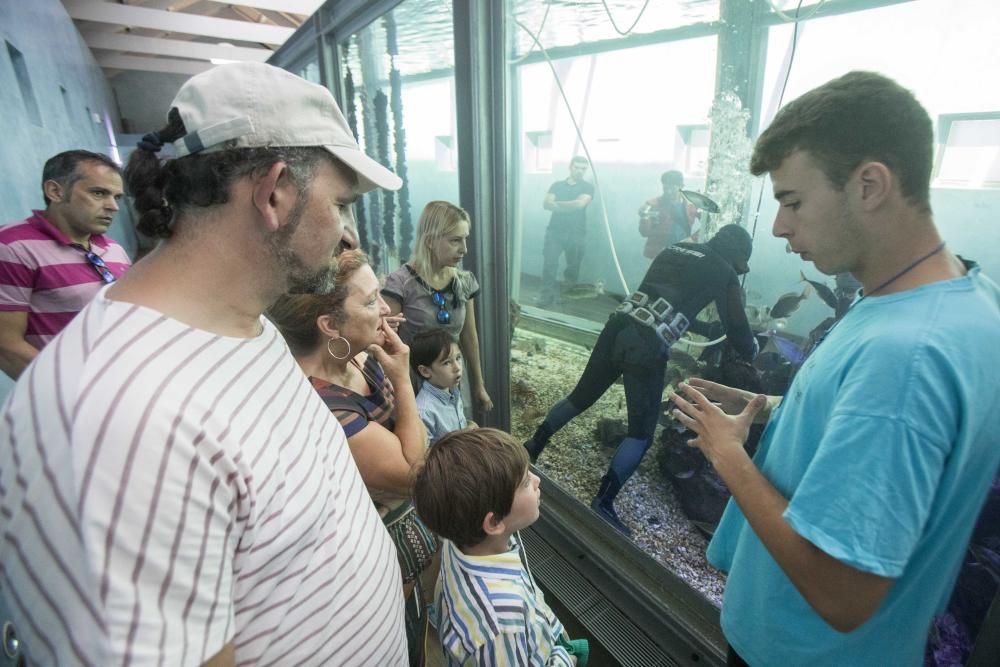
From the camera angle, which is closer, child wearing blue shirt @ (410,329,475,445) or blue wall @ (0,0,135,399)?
child wearing blue shirt @ (410,329,475,445)

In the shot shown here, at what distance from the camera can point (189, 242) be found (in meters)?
0.70

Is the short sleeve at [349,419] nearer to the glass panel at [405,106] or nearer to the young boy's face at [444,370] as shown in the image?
Answer: the young boy's face at [444,370]

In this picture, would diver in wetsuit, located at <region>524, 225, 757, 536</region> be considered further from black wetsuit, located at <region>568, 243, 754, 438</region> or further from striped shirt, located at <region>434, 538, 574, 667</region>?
striped shirt, located at <region>434, 538, 574, 667</region>

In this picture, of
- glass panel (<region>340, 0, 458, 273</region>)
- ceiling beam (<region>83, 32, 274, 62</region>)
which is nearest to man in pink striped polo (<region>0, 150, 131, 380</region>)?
glass panel (<region>340, 0, 458, 273</region>)

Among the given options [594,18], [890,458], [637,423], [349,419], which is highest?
[594,18]

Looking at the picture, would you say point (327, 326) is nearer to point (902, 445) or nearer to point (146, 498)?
point (146, 498)

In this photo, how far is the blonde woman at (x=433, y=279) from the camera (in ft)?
8.21

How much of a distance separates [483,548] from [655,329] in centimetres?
142

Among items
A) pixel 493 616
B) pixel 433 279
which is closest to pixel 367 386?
pixel 493 616

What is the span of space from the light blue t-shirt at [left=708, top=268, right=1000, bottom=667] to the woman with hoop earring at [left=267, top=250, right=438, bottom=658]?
38.0 inches

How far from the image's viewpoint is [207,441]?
58 centimetres

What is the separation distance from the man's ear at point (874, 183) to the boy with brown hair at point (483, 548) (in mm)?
930

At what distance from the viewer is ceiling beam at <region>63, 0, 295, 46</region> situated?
573cm

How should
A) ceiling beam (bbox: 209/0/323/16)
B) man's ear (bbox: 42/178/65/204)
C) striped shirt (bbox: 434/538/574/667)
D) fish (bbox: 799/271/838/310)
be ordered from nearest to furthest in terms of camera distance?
striped shirt (bbox: 434/538/574/667)
fish (bbox: 799/271/838/310)
man's ear (bbox: 42/178/65/204)
ceiling beam (bbox: 209/0/323/16)
